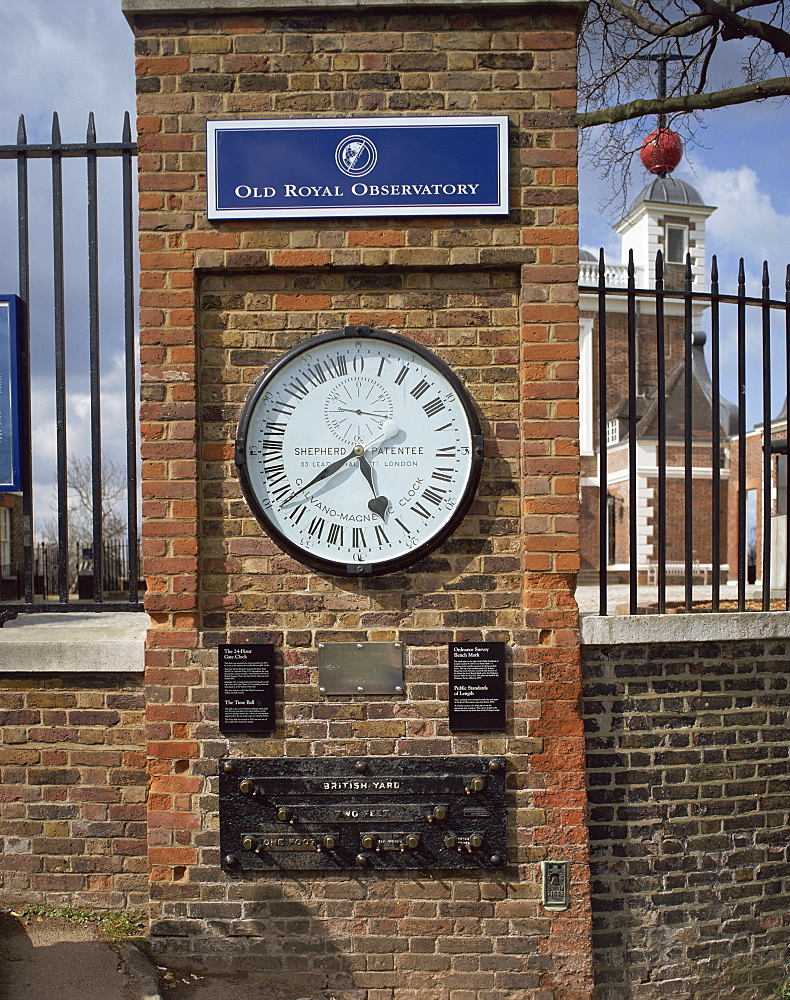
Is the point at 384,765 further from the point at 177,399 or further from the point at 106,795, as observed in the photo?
the point at 177,399

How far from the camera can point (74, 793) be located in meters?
3.98

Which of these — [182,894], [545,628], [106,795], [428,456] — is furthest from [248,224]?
[182,894]

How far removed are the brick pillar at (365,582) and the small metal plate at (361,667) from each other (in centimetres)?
6

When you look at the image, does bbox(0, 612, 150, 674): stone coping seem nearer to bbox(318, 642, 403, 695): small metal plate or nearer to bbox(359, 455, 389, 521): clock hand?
bbox(318, 642, 403, 695): small metal plate

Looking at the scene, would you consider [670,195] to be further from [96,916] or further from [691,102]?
[96,916]

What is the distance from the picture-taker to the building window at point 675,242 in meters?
33.0

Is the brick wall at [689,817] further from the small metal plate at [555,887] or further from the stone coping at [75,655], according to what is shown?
the stone coping at [75,655]

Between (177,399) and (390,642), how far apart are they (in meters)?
1.45

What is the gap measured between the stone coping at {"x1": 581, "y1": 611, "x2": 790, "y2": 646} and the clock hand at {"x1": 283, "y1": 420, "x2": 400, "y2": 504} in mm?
1266

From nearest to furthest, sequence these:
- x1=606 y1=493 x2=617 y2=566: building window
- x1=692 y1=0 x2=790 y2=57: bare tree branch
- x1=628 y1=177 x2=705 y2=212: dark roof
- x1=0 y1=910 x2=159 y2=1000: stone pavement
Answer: x1=0 y1=910 x2=159 y2=1000: stone pavement
x1=692 y1=0 x2=790 y2=57: bare tree branch
x1=606 y1=493 x2=617 y2=566: building window
x1=628 y1=177 x2=705 y2=212: dark roof

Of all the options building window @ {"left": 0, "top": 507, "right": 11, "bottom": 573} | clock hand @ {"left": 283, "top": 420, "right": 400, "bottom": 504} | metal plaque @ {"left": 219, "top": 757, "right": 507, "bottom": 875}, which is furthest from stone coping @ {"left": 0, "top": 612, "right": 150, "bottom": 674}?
building window @ {"left": 0, "top": 507, "right": 11, "bottom": 573}

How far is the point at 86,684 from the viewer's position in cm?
399

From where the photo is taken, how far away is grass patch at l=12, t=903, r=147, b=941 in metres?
3.89

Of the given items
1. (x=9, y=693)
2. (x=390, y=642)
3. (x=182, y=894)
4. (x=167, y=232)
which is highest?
(x=167, y=232)
